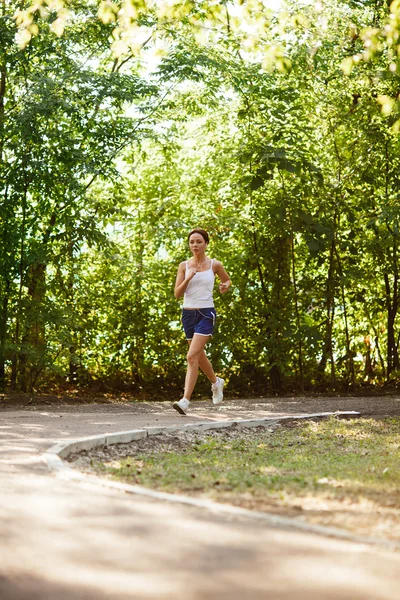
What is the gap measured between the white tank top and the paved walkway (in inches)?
215

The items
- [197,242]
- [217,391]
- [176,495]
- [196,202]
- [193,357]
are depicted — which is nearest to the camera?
[176,495]

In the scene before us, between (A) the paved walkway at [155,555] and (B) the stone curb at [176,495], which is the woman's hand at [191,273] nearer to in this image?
(B) the stone curb at [176,495]

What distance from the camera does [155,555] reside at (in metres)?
3.71

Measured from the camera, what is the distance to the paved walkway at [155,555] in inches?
129

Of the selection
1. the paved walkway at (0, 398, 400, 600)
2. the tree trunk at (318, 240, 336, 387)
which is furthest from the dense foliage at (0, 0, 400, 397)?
the paved walkway at (0, 398, 400, 600)

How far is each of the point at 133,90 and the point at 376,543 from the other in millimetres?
10174

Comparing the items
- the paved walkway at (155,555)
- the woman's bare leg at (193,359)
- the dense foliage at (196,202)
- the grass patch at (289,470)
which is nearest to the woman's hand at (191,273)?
the woman's bare leg at (193,359)

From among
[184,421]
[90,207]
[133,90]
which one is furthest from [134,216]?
[184,421]

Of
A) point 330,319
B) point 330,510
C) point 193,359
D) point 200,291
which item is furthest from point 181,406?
point 330,510

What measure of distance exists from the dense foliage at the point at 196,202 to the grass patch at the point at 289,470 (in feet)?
16.3

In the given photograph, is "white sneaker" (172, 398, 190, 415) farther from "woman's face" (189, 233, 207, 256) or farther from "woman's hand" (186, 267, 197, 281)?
"woman's face" (189, 233, 207, 256)

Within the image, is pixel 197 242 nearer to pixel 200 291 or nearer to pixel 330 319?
pixel 200 291

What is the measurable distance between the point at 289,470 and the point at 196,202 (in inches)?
349

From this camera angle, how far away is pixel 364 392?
1484 cm
